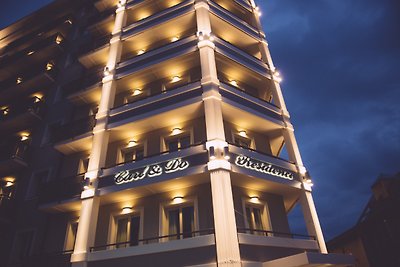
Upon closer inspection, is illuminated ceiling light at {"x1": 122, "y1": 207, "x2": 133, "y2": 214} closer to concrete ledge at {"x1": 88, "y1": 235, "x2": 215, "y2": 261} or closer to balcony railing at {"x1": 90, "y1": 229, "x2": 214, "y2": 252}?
balcony railing at {"x1": 90, "y1": 229, "x2": 214, "y2": 252}

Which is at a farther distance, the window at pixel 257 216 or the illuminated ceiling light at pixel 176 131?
the illuminated ceiling light at pixel 176 131

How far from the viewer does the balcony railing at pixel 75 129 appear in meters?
16.9

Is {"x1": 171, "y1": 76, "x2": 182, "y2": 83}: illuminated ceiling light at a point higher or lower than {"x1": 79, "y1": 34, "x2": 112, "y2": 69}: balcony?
lower

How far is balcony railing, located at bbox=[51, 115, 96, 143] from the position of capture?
1692 centimetres

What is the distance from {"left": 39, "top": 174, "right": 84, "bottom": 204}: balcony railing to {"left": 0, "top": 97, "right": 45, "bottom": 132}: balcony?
7.55 meters

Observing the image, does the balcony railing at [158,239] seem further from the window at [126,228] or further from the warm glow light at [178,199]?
the warm glow light at [178,199]

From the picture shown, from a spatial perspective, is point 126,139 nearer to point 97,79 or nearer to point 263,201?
point 97,79

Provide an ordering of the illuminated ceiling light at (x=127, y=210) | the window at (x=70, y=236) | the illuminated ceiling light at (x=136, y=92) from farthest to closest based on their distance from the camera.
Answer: the illuminated ceiling light at (x=136, y=92)
the window at (x=70, y=236)
the illuminated ceiling light at (x=127, y=210)

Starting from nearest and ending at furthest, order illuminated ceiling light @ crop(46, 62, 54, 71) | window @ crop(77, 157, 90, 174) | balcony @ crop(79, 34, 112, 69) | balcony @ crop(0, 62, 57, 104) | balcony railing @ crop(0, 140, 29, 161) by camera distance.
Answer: window @ crop(77, 157, 90, 174) → balcony railing @ crop(0, 140, 29, 161) → balcony @ crop(79, 34, 112, 69) → balcony @ crop(0, 62, 57, 104) → illuminated ceiling light @ crop(46, 62, 54, 71)

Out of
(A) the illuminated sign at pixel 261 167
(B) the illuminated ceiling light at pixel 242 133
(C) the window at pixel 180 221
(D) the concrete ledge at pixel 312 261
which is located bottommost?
(D) the concrete ledge at pixel 312 261

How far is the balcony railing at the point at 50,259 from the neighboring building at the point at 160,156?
0.06 m

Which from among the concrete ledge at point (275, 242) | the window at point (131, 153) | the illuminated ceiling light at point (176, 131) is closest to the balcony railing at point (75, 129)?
the window at point (131, 153)

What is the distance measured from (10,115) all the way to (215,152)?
18422 mm

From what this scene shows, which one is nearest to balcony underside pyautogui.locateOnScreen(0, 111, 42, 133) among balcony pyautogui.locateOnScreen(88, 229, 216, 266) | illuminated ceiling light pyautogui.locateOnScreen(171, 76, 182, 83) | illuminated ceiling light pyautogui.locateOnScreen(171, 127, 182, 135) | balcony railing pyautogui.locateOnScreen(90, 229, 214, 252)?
illuminated ceiling light pyautogui.locateOnScreen(171, 76, 182, 83)
